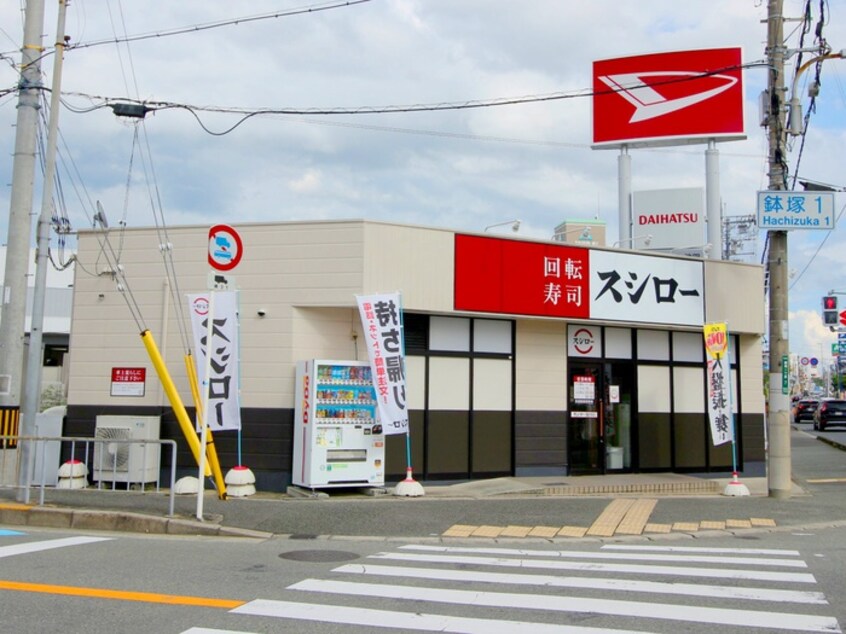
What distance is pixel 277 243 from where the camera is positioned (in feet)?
48.6

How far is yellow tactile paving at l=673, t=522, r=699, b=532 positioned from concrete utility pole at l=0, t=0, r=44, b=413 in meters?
11.5

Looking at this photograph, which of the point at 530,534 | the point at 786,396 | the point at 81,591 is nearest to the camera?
the point at 81,591

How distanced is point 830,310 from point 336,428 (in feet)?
90.5

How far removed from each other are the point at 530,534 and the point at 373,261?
5.95 meters

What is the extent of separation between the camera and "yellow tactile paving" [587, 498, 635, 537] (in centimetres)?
1093

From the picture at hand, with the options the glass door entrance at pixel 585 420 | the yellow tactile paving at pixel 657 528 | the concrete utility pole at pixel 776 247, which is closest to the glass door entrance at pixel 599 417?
the glass door entrance at pixel 585 420

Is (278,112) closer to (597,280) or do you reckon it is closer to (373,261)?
(373,261)

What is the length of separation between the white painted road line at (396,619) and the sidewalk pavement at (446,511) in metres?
3.95

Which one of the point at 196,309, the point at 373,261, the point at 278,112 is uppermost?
the point at 278,112

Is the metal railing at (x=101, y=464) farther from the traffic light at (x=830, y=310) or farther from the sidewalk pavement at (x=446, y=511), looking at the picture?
the traffic light at (x=830, y=310)

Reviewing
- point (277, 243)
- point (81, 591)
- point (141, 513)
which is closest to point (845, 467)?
point (277, 243)

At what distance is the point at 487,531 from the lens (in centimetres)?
1090

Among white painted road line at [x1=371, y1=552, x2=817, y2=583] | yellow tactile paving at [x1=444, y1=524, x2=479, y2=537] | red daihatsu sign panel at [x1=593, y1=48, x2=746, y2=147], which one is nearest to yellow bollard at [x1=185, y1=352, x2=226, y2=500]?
yellow tactile paving at [x1=444, y1=524, x2=479, y2=537]

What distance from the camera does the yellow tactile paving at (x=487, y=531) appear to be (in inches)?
420
